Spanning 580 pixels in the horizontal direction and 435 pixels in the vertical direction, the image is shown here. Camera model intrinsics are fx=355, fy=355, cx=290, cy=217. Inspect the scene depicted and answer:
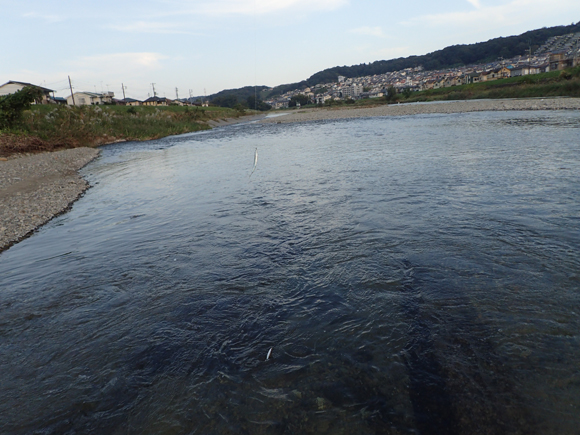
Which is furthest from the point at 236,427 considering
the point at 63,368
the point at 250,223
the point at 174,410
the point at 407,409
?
the point at 250,223

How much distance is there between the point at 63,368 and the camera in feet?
15.8

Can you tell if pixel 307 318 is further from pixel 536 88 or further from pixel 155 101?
pixel 155 101

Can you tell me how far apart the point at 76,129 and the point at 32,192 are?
28942 millimetres

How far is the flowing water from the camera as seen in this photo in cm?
389

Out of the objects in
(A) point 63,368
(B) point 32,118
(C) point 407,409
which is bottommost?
(C) point 407,409

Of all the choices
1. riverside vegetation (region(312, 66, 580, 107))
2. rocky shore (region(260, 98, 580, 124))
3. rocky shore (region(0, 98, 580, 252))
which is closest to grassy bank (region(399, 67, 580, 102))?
riverside vegetation (region(312, 66, 580, 107))

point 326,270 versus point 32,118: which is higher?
point 32,118

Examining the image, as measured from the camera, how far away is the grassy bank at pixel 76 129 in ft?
97.8

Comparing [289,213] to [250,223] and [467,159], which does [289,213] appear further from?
[467,159]

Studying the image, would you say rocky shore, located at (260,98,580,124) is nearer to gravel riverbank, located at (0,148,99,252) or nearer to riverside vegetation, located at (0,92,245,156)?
riverside vegetation, located at (0,92,245,156)

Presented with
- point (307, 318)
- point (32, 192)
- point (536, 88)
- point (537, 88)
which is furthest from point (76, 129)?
point (536, 88)

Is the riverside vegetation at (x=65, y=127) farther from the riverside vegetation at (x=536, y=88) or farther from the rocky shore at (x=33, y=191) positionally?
the riverside vegetation at (x=536, y=88)

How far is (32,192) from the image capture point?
15266 mm

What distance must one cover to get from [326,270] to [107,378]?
4.04 meters
